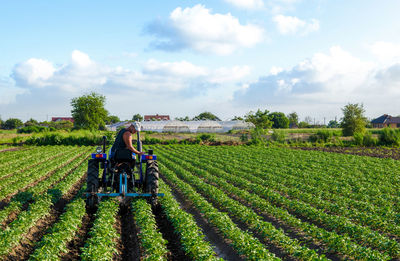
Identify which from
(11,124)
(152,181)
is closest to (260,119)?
(152,181)

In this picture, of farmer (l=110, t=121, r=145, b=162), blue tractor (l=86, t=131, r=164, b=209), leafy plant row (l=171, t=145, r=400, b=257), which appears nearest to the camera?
leafy plant row (l=171, t=145, r=400, b=257)

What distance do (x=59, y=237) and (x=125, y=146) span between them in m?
3.21

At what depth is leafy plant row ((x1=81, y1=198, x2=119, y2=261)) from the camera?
5785 millimetres

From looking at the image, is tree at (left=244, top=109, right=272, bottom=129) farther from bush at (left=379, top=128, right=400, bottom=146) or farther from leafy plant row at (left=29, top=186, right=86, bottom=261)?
leafy plant row at (left=29, top=186, right=86, bottom=261)

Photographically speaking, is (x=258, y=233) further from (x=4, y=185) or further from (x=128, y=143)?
(x=4, y=185)

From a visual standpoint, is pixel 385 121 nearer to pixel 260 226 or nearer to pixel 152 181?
pixel 152 181

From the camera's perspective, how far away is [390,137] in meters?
43.4

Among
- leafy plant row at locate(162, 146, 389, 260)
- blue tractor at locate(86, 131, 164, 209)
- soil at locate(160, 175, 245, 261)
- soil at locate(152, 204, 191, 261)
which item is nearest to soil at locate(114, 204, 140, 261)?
blue tractor at locate(86, 131, 164, 209)

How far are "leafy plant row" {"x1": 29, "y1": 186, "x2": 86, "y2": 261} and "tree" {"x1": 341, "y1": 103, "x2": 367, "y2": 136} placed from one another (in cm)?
5019

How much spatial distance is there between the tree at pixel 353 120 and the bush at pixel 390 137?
6581 millimetres

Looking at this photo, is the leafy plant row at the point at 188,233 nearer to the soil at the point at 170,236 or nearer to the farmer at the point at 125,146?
the soil at the point at 170,236

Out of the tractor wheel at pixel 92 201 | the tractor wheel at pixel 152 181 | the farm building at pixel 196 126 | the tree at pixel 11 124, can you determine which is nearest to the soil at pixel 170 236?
the tractor wheel at pixel 152 181

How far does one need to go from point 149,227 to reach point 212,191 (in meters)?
4.92

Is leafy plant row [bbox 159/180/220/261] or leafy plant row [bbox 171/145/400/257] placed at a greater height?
leafy plant row [bbox 159/180/220/261]
